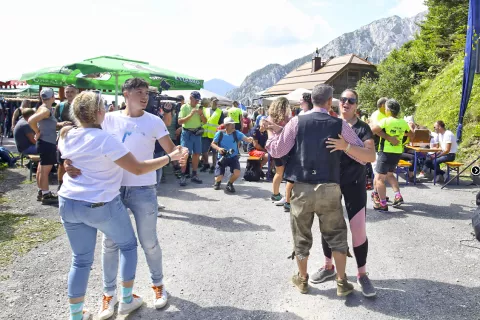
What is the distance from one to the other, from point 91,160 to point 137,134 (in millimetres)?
532

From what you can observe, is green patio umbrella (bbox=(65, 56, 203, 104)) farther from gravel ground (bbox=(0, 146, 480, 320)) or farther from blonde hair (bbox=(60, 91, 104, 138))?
blonde hair (bbox=(60, 91, 104, 138))

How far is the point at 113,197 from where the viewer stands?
8.50ft

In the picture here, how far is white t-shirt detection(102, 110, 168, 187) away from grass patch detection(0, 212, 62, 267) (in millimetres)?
2181

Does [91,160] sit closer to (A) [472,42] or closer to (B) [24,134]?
(B) [24,134]

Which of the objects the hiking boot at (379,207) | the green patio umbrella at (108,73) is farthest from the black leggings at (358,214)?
the green patio umbrella at (108,73)

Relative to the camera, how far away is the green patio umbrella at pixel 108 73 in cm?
726

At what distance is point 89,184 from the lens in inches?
98.3

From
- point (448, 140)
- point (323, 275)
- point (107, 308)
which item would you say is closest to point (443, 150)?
point (448, 140)

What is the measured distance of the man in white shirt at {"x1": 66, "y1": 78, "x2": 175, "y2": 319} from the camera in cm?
286

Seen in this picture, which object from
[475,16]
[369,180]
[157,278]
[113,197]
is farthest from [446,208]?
[113,197]

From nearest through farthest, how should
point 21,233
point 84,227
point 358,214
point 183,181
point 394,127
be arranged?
point 84,227 → point 358,214 → point 21,233 → point 394,127 → point 183,181

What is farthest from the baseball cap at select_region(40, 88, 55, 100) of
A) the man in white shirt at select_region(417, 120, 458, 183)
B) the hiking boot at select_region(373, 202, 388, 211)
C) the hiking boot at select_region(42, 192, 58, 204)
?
the man in white shirt at select_region(417, 120, 458, 183)

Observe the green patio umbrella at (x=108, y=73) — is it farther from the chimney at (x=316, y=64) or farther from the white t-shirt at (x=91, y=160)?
the chimney at (x=316, y=64)

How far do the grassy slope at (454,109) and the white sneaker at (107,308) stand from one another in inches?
429
